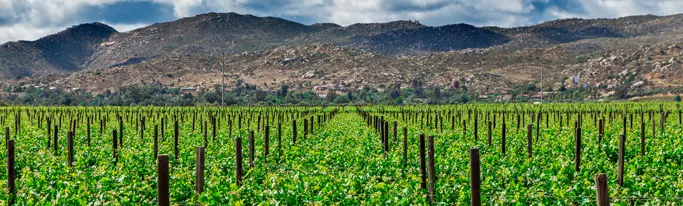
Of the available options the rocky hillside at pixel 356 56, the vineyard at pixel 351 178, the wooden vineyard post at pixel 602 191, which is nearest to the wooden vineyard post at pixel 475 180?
the vineyard at pixel 351 178

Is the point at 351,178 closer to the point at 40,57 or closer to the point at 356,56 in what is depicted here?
the point at 356,56

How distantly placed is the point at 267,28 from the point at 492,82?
84149 millimetres

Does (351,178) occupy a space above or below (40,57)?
below

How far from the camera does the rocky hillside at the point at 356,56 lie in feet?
367

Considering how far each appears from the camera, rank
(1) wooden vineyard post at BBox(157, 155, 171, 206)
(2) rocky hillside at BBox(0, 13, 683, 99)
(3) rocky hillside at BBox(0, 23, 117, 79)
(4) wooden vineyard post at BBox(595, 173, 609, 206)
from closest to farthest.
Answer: (4) wooden vineyard post at BBox(595, 173, 609, 206)
(1) wooden vineyard post at BBox(157, 155, 171, 206)
(2) rocky hillside at BBox(0, 13, 683, 99)
(3) rocky hillside at BBox(0, 23, 117, 79)

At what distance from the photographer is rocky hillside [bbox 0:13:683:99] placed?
112 metres

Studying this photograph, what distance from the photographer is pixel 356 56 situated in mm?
132500

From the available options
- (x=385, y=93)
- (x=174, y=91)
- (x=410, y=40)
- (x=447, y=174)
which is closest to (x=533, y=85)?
(x=385, y=93)

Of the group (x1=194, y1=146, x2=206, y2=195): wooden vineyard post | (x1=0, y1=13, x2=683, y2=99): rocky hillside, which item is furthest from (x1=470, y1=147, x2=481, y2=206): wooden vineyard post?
(x1=0, y1=13, x2=683, y2=99): rocky hillside

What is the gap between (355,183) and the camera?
962 centimetres

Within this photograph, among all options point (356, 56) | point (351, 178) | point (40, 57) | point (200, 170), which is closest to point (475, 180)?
point (351, 178)

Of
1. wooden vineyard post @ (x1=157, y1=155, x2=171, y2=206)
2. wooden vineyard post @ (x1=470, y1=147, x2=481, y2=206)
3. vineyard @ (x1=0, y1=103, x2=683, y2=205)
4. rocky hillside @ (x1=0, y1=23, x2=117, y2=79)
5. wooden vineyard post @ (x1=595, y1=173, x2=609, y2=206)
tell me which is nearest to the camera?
wooden vineyard post @ (x1=595, y1=173, x2=609, y2=206)

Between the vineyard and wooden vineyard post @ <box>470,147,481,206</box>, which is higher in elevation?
wooden vineyard post @ <box>470,147,481,206</box>

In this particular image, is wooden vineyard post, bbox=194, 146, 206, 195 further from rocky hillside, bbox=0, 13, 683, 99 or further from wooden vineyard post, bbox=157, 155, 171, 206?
rocky hillside, bbox=0, 13, 683, 99
